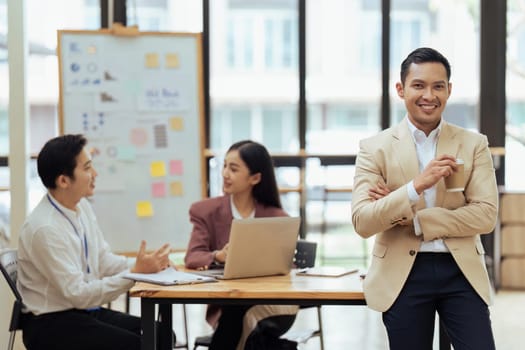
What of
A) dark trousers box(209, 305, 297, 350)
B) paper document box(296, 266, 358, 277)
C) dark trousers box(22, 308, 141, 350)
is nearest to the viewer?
dark trousers box(22, 308, 141, 350)

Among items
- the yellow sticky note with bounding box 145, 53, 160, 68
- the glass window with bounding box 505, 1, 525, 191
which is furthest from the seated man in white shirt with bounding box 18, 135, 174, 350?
the glass window with bounding box 505, 1, 525, 191

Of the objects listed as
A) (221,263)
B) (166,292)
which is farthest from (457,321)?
(221,263)

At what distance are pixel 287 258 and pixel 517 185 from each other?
14.5ft

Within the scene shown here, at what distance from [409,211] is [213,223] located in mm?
1333

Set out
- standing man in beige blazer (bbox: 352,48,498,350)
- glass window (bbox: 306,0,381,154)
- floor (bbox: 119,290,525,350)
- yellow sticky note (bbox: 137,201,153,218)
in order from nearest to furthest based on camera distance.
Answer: standing man in beige blazer (bbox: 352,48,498,350) → floor (bbox: 119,290,525,350) → yellow sticky note (bbox: 137,201,153,218) → glass window (bbox: 306,0,381,154)

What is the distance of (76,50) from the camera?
4891 millimetres

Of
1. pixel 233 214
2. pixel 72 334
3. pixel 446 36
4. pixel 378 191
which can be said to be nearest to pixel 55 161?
pixel 72 334

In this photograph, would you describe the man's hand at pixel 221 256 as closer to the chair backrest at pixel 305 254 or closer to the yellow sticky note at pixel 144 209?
the chair backrest at pixel 305 254

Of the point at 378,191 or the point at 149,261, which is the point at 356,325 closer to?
the point at 149,261

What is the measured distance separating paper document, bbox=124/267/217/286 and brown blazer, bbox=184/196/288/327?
1.40ft

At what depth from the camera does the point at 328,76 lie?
7.22 m

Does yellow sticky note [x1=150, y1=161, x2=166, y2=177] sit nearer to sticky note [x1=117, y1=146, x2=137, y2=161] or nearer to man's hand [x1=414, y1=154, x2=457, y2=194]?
sticky note [x1=117, y1=146, x2=137, y2=161]

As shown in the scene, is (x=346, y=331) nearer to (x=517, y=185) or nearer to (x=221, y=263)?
(x=221, y=263)

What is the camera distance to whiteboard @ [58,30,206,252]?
4871 mm
